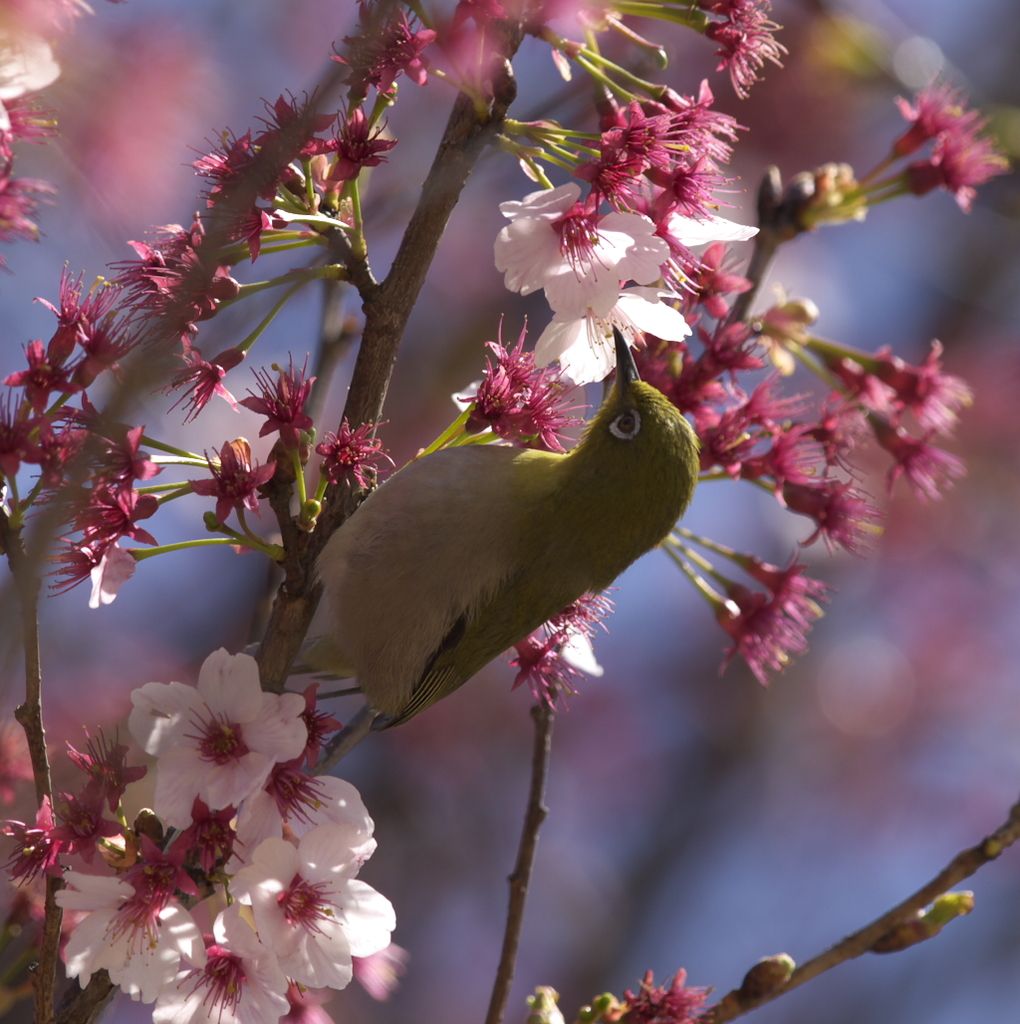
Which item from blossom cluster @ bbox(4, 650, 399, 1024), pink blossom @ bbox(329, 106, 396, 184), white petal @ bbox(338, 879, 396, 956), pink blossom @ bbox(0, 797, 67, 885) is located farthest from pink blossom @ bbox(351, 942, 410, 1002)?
pink blossom @ bbox(329, 106, 396, 184)

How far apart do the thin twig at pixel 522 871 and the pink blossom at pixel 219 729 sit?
629 mm

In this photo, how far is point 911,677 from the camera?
877 cm

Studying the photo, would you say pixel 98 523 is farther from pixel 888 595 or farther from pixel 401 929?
pixel 888 595

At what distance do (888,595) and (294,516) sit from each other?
712 cm

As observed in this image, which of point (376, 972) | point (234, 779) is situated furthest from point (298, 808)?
point (376, 972)

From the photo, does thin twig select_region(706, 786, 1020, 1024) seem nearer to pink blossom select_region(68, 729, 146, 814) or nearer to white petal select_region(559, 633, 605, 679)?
white petal select_region(559, 633, 605, 679)

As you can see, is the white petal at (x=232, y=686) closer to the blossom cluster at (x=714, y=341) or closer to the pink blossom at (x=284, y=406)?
the pink blossom at (x=284, y=406)

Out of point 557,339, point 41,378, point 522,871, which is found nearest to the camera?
point 41,378

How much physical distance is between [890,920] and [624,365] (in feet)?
4.95

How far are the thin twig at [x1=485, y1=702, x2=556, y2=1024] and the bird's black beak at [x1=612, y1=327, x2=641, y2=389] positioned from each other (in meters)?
→ 0.91

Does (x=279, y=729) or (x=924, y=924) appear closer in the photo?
(x=279, y=729)

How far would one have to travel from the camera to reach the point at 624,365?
114 inches

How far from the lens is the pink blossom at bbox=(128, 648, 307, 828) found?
2145 mm

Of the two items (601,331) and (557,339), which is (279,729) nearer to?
(557,339)
